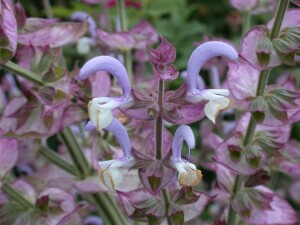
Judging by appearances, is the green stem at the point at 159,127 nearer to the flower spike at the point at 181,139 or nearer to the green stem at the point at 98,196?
the flower spike at the point at 181,139

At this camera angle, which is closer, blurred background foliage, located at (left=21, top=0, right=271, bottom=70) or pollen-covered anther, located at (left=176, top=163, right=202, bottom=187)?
pollen-covered anther, located at (left=176, top=163, right=202, bottom=187)

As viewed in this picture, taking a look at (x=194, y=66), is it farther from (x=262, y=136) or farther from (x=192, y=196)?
(x=262, y=136)

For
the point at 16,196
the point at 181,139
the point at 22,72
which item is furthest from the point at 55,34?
the point at 181,139

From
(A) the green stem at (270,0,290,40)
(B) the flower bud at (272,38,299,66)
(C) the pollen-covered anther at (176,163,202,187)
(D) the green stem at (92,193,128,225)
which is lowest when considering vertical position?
(D) the green stem at (92,193,128,225)

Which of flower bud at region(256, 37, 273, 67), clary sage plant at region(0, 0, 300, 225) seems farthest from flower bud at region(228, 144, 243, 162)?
flower bud at region(256, 37, 273, 67)

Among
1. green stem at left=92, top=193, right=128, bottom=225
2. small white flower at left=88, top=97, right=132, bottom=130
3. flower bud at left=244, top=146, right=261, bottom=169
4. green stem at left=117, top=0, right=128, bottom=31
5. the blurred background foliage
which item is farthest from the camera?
the blurred background foliage

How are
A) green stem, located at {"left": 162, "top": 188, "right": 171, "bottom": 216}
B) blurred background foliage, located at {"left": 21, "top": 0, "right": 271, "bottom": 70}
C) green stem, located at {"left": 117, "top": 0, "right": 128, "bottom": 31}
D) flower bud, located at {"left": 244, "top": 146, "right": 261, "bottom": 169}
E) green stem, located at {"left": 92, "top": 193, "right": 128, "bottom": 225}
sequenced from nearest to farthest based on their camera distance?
green stem, located at {"left": 162, "top": 188, "right": 171, "bottom": 216}, flower bud, located at {"left": 244, "top": 146, "right": 261, "bottom": 169}, green stem, located at {"left": 92, "top": 193, "right": 128, "bottom": 225}, green stem, located at {"left": 117, "top": 0, "right": 128, "bottom": 31}, blurred background foliage, located at {"left": 21, "top": 0, "right": 271, "bottom": 70}

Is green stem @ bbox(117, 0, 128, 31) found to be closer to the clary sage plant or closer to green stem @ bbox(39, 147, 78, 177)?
the clary sage plant
